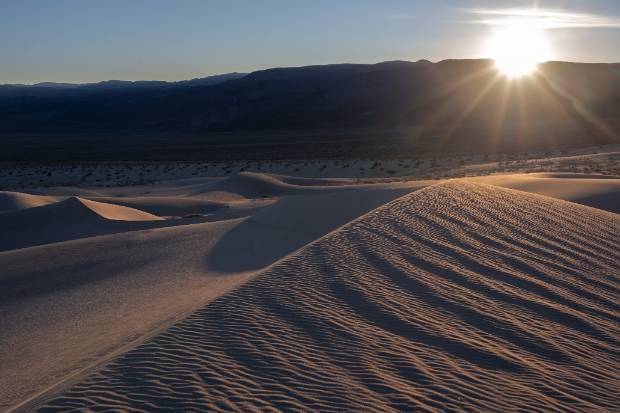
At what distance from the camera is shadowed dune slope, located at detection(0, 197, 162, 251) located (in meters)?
18.2

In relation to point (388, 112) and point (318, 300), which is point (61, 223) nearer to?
point (318, 300)

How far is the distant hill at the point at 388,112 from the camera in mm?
63875

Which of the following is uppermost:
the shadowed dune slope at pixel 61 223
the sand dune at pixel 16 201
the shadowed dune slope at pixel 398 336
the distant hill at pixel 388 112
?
the distant hill at pixel 388 112

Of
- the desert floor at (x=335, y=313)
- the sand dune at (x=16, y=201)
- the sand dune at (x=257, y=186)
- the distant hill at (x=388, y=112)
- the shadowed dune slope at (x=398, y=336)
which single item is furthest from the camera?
the distant hill at (x=388, y=112)

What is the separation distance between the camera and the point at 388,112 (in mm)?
96375

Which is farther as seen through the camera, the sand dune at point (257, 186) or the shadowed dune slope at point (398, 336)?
the sand dune at point (257, 186)

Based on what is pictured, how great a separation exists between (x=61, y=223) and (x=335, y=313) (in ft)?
44.5

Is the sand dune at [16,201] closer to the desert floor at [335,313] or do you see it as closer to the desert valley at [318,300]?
the desert valley at [318,300]

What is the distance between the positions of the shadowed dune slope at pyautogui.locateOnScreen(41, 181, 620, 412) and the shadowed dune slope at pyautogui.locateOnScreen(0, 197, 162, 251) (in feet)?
30.5

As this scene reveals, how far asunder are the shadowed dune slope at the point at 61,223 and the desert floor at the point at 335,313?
10.3 ft

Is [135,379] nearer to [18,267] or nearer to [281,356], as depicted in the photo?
[281,356]

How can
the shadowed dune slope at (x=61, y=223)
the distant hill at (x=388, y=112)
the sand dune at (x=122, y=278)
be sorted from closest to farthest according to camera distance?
the sand dune at (x=122, y=278), the shadowed dune slope at (x=61, y=223), the distant hill at (x=388, y=112)

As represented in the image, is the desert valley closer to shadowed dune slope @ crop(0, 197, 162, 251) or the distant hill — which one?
shadowed dune slope @ crop(0, 197, 162, 251)

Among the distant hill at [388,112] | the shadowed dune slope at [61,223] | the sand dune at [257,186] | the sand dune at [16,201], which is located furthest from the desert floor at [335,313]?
the distant hill at [388,112]
